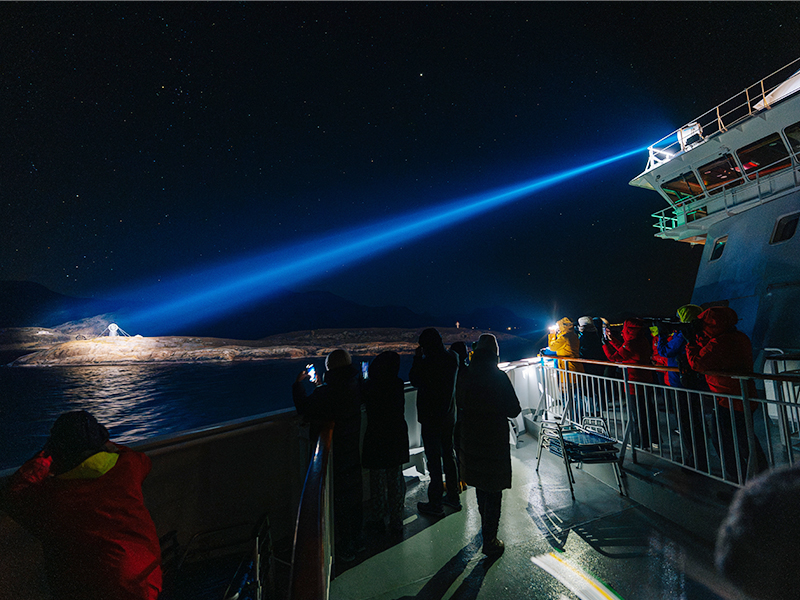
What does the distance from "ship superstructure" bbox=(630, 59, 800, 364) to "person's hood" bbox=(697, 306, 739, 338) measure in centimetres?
470

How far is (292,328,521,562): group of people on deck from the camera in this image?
10.1 feet

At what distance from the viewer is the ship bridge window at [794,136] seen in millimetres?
7695

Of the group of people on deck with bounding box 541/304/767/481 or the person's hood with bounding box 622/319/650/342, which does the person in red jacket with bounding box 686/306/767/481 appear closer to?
the group of people on deck with bounding box 541/304/767/481

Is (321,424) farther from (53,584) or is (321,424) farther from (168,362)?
(168,362)

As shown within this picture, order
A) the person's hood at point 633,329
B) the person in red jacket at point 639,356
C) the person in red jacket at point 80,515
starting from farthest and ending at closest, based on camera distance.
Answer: the person's hood at point 633,329, the person in red jacket at point 639,356, the person in red jacket at point 80,515

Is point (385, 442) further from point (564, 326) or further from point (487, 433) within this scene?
point (564, 326)

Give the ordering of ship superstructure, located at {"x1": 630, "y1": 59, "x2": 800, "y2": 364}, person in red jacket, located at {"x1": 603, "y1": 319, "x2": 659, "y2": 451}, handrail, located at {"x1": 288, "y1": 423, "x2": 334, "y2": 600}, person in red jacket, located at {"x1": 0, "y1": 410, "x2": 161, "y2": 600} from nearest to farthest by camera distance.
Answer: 1. handrail, located at {"x1": 288, "y1": 423, "x2": 334, "y2": 600}
2. person in red jacket, located at {"x1": 0, "y1": 410, "x2": 161, "y2": 600}
3. person in red jacket, located at {"x1": 603, "y1": 319, "x2": 659, "y2": 451}
4. ship superstructure, located at {"x1": 630, "y1": 59, "x2": 800, "y2": 364}

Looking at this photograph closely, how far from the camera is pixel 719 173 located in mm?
9922

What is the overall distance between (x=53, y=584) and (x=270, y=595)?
1.36 meters

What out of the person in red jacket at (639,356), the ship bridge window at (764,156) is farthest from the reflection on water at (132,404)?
the ship bridge window at (764,156)

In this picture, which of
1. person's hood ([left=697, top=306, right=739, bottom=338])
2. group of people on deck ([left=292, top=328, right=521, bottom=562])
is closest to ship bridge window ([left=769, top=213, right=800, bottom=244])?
person's hood ([left=697, top=306, right=739, bottom=338])

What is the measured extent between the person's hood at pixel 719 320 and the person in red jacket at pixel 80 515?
493cm

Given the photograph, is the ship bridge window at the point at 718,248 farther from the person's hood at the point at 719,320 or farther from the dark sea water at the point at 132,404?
the dark sea water at the point at 132,404

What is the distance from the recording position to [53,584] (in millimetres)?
1599
